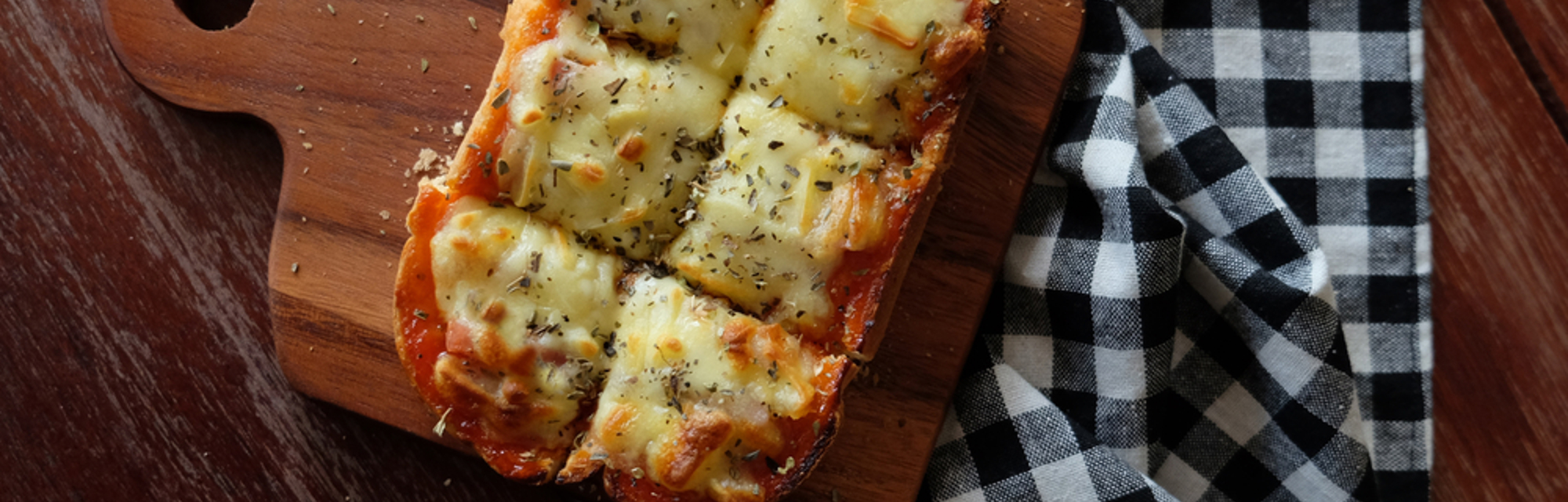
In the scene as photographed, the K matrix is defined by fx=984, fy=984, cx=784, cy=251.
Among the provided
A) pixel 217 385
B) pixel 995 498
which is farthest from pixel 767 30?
pixel 217 385

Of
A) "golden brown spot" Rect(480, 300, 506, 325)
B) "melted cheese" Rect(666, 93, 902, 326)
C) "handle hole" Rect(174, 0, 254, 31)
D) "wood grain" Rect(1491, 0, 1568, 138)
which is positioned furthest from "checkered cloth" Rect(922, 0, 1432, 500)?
"handle hole" Rect(174, 0, 254, 31)

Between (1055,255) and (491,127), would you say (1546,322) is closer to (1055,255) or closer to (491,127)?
(1055,255)

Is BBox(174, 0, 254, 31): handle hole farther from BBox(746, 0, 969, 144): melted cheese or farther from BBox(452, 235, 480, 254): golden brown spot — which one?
BBox(746, 0, 969, 144): melted cheese

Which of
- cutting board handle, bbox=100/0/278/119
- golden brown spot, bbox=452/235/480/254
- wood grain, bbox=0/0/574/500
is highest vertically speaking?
cutting board handle, bbox=100/0/278/119

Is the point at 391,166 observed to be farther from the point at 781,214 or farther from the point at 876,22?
the point at 876,22

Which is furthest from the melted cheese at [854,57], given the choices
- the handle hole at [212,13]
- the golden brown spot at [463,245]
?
the handle hole at [212,13]

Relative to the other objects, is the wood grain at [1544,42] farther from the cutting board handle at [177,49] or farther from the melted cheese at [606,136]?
the cutting board handle at [177,49]

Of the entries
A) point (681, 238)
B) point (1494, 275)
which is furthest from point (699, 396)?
point (1494, 275)
